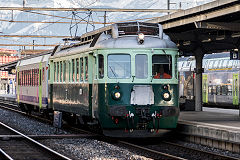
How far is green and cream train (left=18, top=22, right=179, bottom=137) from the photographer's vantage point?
14.5 meters

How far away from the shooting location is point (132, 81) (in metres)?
14.5

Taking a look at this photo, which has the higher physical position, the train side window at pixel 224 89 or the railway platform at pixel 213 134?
the train side window at pixel 224 89

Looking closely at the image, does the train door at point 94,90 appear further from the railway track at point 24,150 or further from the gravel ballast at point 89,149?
the railway track at point 24,150

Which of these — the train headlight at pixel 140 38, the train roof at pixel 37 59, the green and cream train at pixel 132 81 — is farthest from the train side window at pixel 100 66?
the train roof at pixel 37 59

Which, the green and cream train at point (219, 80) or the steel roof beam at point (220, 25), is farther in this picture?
the green and cream train at point (219, 80)

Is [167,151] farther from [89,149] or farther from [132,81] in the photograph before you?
[132,81]

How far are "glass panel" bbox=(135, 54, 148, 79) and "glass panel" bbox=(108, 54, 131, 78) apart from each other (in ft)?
0.72

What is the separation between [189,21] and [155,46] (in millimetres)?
4008

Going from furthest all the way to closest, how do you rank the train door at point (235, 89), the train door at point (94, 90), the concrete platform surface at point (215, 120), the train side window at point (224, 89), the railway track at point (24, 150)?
1. the train side window at point (224, 89)
2. the train door at point (235, 89)
3. the concrete platform surface at point (215, 120)
4. the train door at point (94, 90)
5. the railway track at point (24, 150)

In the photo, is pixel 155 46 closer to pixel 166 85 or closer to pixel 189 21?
pixel 166 85

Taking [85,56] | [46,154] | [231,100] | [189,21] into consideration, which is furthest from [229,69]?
[46,154]

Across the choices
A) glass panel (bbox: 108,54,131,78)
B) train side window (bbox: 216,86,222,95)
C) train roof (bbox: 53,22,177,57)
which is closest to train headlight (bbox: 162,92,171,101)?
glass panel (bbox: 108,54,131,78)

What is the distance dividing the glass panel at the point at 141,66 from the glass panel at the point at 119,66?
8.7 inches

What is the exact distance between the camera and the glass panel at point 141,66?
14.7 meters
